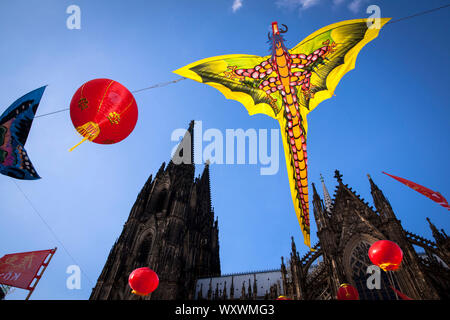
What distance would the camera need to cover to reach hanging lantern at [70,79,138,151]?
456 centimetres

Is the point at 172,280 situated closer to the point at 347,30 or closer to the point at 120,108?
the point at 120,108

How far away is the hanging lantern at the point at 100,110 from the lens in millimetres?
4559

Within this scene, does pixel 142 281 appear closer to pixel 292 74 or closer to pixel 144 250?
pixel 292 74

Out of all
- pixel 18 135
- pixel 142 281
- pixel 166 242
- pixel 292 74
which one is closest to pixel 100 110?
pixel 18 135

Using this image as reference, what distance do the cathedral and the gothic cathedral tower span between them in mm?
89

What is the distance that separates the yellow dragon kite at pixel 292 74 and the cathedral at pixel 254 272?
25.5 ft

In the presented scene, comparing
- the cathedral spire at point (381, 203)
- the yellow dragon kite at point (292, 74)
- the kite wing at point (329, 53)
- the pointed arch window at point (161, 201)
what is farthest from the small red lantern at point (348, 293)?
the pointed arch window at point (161, 201)

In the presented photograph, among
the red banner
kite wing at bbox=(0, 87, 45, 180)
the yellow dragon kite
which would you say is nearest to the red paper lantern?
the yellow dragon kite

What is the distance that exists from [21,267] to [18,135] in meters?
6.03

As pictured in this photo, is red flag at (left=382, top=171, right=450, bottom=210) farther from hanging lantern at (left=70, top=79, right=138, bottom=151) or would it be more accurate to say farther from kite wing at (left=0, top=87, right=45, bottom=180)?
kite wing at (left=0, top=87, right=45, bottom=180)
